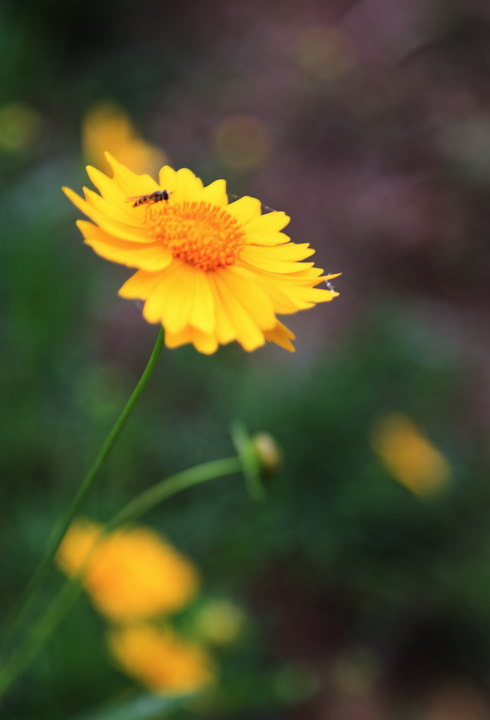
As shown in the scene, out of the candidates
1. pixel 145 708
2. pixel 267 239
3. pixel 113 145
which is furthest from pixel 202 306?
pixel 113 145

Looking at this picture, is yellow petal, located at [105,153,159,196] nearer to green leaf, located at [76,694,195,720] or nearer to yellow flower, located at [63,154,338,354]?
yellow flower, located at [63,154,338,354]

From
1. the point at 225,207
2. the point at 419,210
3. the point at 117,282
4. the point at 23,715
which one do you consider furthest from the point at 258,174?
the point at 225,207

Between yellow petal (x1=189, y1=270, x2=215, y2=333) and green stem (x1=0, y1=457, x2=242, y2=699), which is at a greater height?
yellow petal (x1=189, y1=270, x2=215, y2=333)

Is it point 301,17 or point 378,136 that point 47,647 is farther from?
point 301,17

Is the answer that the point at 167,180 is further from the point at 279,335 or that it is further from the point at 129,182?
the point at 279,335

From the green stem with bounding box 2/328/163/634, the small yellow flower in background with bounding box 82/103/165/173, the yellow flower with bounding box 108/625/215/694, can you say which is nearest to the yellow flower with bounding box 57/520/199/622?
the yellow flower with bounding box 108/625/215/694
